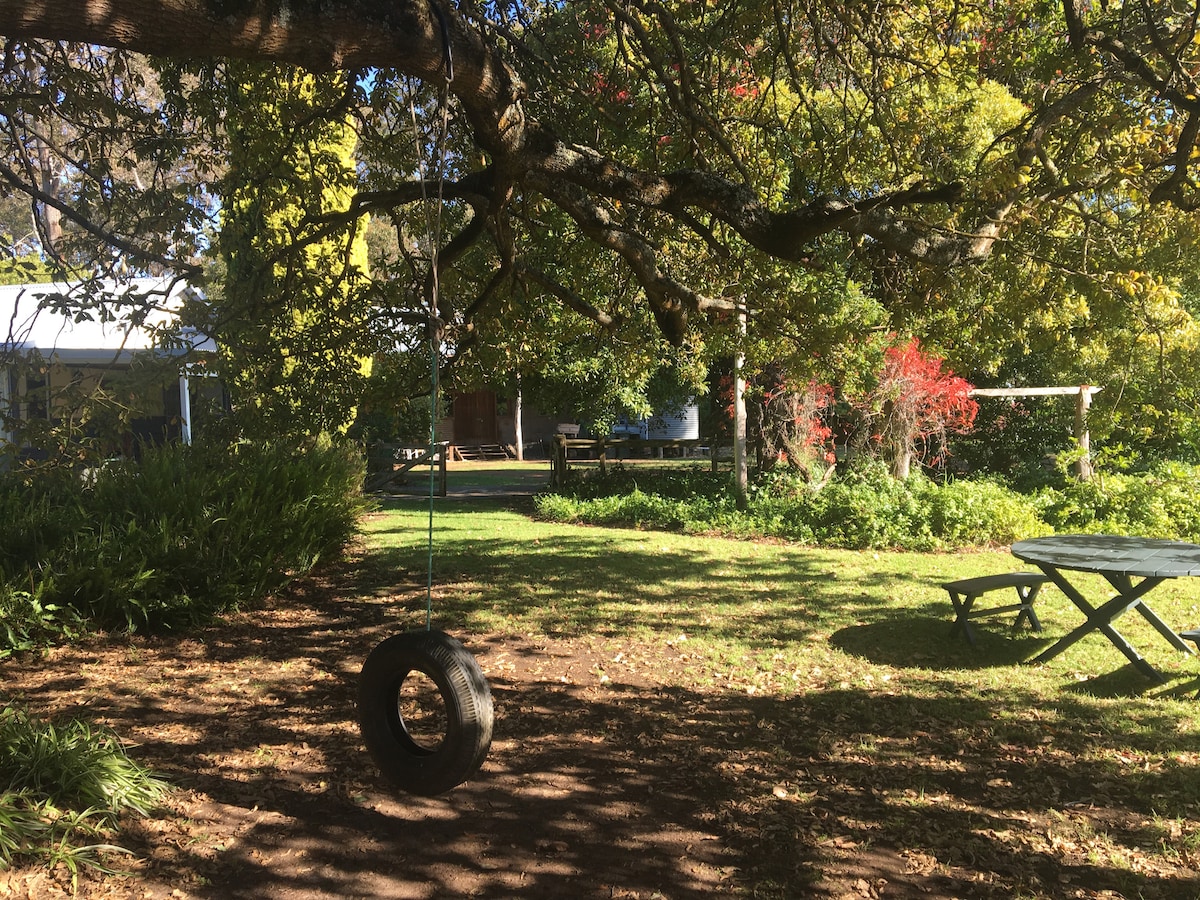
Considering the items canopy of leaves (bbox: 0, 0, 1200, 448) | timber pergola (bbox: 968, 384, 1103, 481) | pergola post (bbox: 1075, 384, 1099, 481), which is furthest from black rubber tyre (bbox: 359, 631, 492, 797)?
pergola post (bbox: 1075, 384, 1099, 481)

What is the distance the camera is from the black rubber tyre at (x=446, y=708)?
3264mm

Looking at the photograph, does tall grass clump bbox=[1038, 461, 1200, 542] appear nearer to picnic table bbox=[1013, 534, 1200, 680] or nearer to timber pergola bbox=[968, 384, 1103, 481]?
timber pergola bbox=[968, 384, 1103, 481]

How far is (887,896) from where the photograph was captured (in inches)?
138

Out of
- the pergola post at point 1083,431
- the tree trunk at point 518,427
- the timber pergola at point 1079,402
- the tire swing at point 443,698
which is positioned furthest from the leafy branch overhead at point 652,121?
the tree trunk at point 518,427

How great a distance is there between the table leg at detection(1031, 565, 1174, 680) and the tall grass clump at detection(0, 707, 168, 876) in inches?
244

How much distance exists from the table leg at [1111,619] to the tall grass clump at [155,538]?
711 centimetres

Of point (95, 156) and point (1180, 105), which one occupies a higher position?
point (95, 156)

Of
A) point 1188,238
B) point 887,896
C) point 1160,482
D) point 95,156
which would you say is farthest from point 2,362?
point 1160,482

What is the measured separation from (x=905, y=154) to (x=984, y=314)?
73.5 inches

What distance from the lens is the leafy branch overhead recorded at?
4.07 m

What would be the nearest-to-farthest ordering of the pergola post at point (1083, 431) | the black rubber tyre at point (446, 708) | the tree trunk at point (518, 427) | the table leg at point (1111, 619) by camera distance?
the black rubber tyre at point (446, 708)
the table leg at point (1111, 619)
the pergola post at point (1083, 431)
the tree trunk at point (518, 427)

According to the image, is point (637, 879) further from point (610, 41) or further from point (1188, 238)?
point (610, 41)

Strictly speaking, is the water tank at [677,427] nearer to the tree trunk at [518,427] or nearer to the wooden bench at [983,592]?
the tree trunk at [518,427]

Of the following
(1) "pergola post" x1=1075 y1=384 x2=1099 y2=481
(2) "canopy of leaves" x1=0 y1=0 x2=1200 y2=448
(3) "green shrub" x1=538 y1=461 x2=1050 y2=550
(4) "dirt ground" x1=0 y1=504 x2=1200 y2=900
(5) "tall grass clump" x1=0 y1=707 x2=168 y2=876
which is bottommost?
(4) "dirt ground" x1=0 y1=504 x2=1200 y2=900
